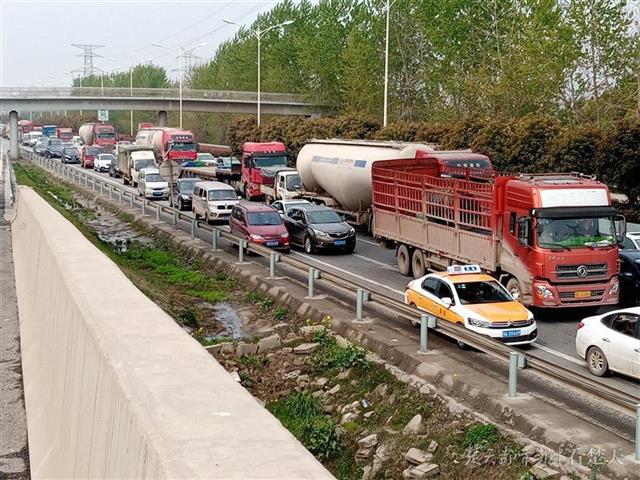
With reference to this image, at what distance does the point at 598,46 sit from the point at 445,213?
2884cm

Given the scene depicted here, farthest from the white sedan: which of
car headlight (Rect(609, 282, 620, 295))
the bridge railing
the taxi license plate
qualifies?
the bridge railing

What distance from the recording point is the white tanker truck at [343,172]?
29948 mm

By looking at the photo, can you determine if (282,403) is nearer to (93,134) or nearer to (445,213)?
(445,213)

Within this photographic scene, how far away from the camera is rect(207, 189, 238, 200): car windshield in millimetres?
35906

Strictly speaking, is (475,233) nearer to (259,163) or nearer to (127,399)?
(127,399)

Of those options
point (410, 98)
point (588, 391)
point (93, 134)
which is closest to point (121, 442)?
point (588, 391)

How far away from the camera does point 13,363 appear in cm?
1634

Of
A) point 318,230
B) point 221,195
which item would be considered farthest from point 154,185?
point 318,230

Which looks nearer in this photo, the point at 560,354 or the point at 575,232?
the point at 560,354

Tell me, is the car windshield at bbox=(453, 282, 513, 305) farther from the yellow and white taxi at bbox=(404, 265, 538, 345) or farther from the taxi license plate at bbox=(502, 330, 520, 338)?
the taxi license plate at bbox=(502, 330, 520, 338)

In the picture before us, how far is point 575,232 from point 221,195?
66.8 ft

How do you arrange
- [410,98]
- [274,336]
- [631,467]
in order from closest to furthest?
[631,467] → [274,336] → [410,98]

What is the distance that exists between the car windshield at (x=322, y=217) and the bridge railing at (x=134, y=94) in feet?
202

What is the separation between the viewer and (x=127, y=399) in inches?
273
